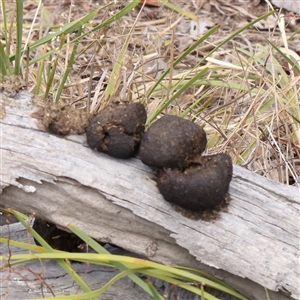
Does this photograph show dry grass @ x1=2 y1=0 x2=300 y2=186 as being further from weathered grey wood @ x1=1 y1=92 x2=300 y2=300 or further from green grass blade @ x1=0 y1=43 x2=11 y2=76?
weathered grey wood @ x1=1 y1=92 x2=300 y2=300

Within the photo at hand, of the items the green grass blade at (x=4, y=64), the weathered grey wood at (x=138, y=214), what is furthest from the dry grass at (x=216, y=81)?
the weathered grey wood at (x=138, y=214)

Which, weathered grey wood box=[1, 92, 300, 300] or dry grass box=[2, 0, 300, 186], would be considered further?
dry grass box=[2, 0, 300, 186]

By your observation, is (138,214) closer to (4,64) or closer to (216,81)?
(4,64)

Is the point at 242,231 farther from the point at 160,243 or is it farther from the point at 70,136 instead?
the point at 70,136

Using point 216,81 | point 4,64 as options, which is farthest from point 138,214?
point 216,81

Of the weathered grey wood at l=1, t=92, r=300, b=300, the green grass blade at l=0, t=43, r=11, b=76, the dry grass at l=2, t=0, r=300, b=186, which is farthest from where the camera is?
the dry grass at l=2, t=0, r=300, b=186

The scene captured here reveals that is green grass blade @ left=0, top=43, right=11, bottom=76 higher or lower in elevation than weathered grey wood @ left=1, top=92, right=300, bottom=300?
higher

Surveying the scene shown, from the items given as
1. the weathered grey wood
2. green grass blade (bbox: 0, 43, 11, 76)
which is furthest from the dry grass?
the weathered grey wood

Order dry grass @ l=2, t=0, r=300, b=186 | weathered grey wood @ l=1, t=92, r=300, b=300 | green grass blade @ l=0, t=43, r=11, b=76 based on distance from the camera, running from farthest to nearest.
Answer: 1. dry grass @ l=2, t=0, r=300, b=186
2. green grass blade @ l=0, t=43, r=11, b=76
3. weathered grey wood @ l=1, t=92, r=300, b=300
